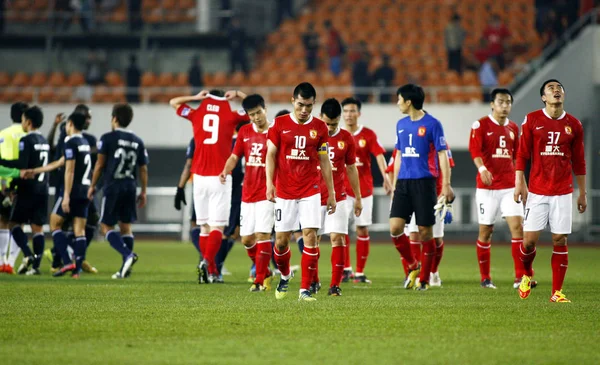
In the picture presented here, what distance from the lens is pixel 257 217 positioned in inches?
466

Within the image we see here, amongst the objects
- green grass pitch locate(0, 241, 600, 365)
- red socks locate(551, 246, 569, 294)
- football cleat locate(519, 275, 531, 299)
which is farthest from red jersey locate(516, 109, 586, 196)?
green grass pitch locate(0, 241, 600, 365)

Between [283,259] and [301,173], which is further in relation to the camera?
[283,259]

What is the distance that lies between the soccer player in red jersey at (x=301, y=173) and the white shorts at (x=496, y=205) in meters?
3.29

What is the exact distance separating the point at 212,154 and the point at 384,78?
17.5 m

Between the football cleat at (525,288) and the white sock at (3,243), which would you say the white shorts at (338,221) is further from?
the white sock at (3,243)

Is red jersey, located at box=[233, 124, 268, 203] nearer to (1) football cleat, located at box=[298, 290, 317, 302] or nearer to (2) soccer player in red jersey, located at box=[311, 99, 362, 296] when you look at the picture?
(2) soccer player in red jersey, located at box=[311, 99, 362, 296]

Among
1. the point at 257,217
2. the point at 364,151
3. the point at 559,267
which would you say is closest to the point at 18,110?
the point at 364,151

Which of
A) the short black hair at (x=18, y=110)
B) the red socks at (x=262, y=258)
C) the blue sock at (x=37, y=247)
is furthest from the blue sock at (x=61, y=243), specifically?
the red socks at (x=262, y=258)

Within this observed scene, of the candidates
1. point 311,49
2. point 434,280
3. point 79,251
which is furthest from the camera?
point 311,49

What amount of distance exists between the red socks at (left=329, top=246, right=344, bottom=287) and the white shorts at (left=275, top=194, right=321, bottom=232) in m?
0.90

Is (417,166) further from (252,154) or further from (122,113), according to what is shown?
(122,113)

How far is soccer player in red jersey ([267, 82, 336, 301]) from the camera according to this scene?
10602 millimetres

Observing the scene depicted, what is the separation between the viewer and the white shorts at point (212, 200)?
13109 millimetres

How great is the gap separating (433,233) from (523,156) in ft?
8.23
